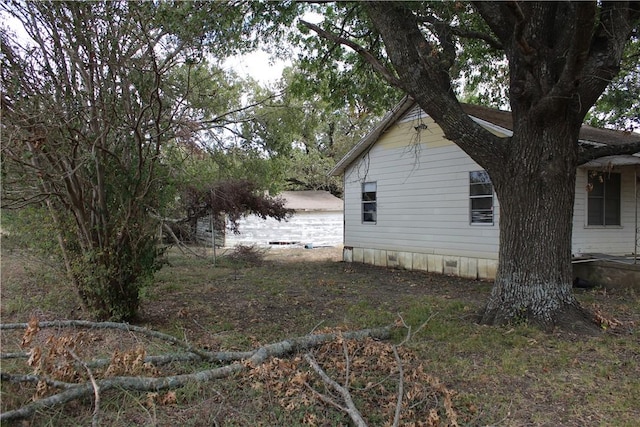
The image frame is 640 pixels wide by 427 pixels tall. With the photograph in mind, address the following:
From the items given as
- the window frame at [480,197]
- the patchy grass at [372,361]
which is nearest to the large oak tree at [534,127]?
the patchy grass at [372,361]

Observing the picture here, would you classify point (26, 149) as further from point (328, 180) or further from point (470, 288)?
point (328, 180)

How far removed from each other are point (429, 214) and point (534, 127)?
6375 millimetres

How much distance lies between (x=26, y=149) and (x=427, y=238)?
9.54 meters

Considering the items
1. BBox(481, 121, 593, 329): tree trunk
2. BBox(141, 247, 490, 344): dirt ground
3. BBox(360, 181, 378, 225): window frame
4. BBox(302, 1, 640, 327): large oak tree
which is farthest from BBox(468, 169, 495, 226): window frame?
BBox(481, 121, 593, 329): tree trunk

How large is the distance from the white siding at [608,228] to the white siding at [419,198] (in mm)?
1768

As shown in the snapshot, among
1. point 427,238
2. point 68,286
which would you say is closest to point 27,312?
point 68,286

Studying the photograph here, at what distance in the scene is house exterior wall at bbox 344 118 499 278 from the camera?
426 inches

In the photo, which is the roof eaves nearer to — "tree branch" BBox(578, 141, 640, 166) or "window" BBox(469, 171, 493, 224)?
"window" BBox(469, 171, 493, 224)

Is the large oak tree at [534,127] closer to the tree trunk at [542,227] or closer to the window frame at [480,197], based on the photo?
the tree trunk at [542,227]

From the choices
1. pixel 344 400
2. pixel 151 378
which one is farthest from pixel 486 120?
pixel 151 378

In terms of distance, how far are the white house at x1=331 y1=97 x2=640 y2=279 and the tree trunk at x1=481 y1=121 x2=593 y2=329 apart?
3306mm

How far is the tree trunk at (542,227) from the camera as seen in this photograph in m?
5.63

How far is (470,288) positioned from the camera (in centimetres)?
938

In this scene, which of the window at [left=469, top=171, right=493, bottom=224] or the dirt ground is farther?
the window at [left=469, top=171, right=493, bottom=224]
